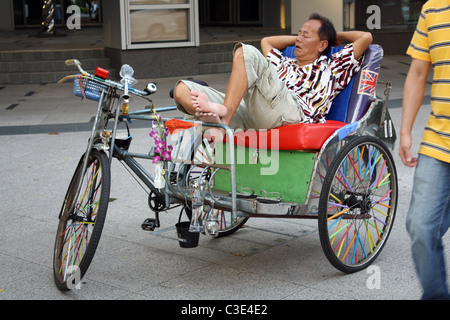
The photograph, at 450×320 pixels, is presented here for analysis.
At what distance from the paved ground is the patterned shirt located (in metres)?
0.89

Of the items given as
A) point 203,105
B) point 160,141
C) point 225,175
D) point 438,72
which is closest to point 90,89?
point 160,141

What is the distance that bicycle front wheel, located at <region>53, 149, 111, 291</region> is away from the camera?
12.4 feet

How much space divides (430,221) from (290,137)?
3.93 feet

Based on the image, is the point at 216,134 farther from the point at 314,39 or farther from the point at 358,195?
the point at 314,39

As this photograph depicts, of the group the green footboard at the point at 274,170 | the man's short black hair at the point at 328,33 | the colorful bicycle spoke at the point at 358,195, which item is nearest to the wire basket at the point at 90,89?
the green footboard at the point at 274,170

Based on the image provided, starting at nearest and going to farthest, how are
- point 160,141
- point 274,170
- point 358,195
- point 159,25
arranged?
point 160,141 < point 274,170 < point 358,195 < point 159,25

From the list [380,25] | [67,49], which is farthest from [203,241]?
[380,25]

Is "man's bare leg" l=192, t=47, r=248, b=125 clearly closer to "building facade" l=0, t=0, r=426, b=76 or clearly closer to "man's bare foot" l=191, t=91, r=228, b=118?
"man's bare foot" l=191, t=91, r=228, b=118

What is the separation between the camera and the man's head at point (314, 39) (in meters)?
4.64

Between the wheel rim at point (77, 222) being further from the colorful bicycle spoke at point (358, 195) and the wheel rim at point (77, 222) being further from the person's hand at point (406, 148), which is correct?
the person's hand at point (406, 148)

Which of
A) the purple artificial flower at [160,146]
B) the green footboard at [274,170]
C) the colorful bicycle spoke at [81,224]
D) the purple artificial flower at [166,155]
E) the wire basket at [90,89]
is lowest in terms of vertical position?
the colorful bicycle spoke at [81,224]

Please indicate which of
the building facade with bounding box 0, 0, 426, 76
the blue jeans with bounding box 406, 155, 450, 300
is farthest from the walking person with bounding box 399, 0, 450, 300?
the building facade with bounding box 0, 0, 426, 76

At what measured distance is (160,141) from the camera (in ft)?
12.8

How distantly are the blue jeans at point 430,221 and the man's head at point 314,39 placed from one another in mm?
1854
